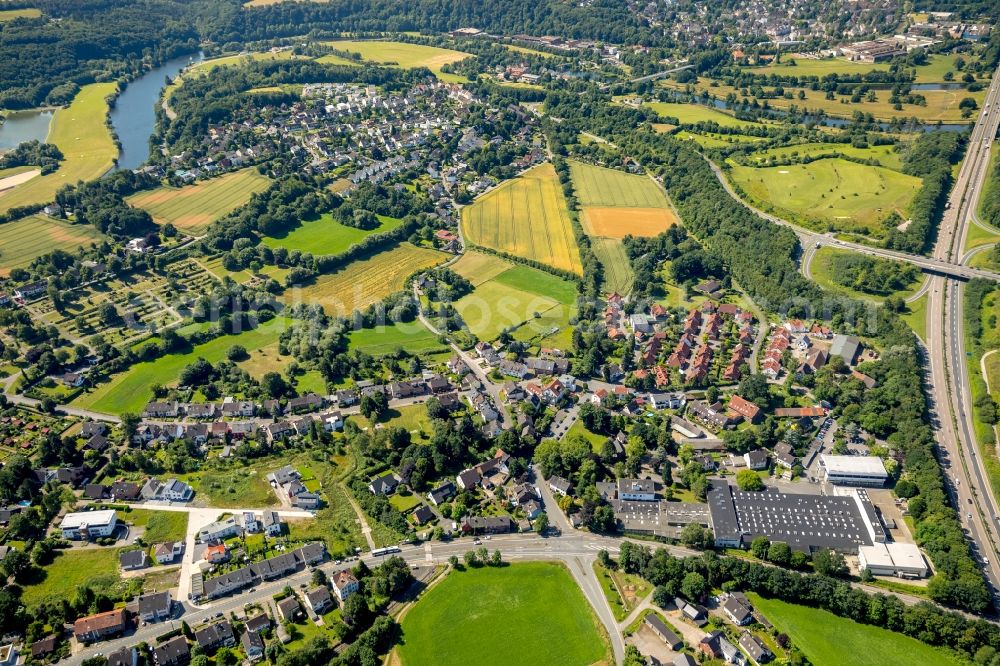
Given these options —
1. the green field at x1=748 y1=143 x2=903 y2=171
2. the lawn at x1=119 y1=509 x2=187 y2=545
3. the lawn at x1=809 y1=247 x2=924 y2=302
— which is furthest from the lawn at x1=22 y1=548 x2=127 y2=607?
the green field at x1=748 y1=143 x2=903 y2=171

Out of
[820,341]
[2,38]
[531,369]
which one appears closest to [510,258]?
[531,369]

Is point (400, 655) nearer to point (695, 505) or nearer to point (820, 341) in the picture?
point (695, 505)

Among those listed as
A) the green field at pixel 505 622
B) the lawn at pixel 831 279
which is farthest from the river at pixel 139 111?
the lawn at pixel 831 279

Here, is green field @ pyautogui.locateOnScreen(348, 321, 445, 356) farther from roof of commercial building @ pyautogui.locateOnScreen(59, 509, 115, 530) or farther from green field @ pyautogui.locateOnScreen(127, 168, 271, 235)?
green field @ pyautogui.locateOnScreen(127, 168, 271, 235)

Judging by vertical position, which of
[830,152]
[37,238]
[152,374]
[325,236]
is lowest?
[152,374]

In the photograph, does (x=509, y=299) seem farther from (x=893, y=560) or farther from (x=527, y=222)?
(x=893, y=560)

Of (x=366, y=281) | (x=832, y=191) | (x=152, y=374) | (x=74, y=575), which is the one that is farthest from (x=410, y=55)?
(x=74, y=575)
